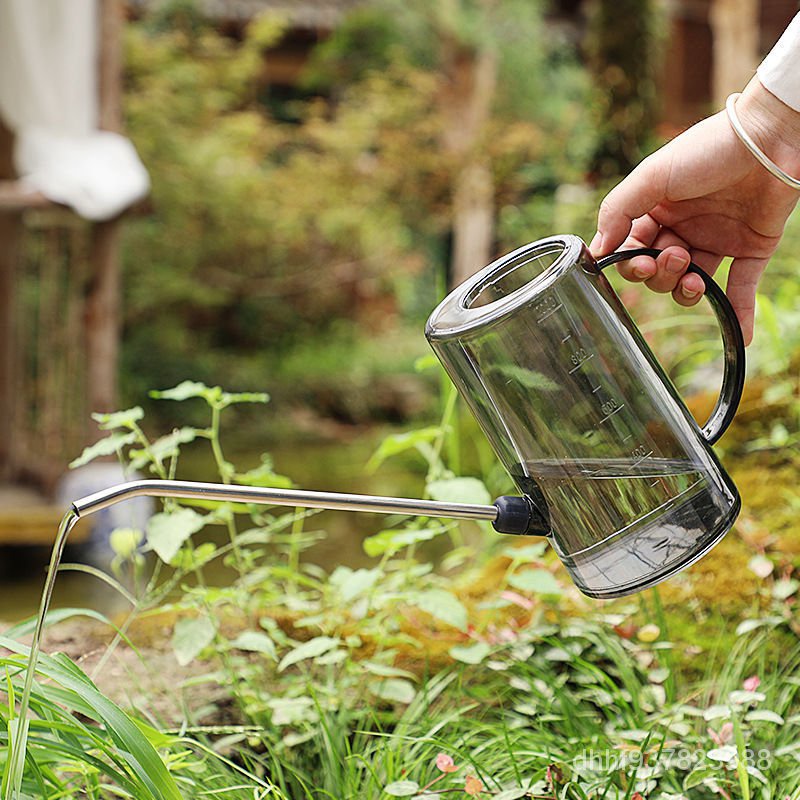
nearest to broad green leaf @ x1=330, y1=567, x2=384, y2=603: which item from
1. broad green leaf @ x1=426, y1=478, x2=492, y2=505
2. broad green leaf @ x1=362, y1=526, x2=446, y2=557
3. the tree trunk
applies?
broad green leaf @ x1=362, y1=526, x2=446, y2=557

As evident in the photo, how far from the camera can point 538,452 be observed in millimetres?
1022

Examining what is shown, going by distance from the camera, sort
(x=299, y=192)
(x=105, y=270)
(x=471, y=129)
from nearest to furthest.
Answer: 1. (x=105, y=270)
2. (x=299, y=192)
3. (x=471, y=129)

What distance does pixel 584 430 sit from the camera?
102 centimetres

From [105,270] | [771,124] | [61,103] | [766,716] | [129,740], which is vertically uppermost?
[771,124]

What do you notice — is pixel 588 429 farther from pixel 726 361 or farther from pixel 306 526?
pixel 306 526

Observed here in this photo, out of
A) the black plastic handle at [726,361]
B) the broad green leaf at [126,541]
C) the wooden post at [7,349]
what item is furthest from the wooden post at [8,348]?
the black plastic handle at [726,361]

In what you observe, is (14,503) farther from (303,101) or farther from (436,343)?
(303,101)

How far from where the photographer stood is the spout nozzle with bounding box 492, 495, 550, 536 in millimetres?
1004

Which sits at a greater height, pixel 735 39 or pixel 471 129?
pixel 735 39

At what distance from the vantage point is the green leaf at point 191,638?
4.18ft

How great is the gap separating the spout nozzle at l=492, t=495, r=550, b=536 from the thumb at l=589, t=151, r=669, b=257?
13.8 inches

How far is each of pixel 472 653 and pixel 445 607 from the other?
7 centimetres

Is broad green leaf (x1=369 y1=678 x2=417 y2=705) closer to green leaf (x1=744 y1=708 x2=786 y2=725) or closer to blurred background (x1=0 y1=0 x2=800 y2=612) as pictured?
green leaf (x1=744 y1=708 x2=786 y2=725)

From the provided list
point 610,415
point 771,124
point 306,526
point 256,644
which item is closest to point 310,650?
point 256,644
